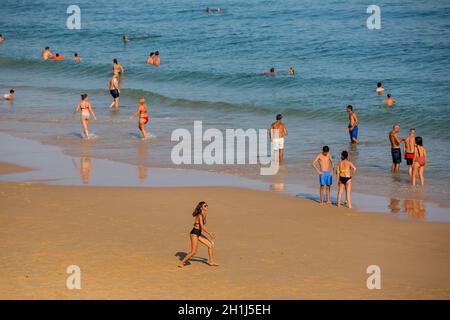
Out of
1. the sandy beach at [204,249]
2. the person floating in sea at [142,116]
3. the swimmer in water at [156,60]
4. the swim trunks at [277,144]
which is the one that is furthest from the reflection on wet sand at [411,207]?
the swimmer in water at [156,60]

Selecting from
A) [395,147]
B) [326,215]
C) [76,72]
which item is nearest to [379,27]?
[76,72]

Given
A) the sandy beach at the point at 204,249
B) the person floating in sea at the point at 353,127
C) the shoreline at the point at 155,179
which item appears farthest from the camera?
the person floating in sea at the point at 353,127

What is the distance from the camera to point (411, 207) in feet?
58.7

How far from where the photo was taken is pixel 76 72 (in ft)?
139

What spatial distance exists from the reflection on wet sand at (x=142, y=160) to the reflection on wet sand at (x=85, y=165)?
1.32 meters

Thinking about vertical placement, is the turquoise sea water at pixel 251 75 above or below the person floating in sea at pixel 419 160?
above

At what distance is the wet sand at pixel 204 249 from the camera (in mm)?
12492

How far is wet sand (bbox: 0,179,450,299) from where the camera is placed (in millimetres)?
12492

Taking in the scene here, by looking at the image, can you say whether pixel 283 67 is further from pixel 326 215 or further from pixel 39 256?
pixel 39 256

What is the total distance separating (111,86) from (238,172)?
11.4 m

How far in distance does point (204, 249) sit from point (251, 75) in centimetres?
2537

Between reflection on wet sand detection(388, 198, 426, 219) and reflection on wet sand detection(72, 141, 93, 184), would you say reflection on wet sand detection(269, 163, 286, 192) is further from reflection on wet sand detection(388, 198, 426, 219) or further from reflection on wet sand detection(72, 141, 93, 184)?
reflection on wet sand detection(72, 141, 93, 184)

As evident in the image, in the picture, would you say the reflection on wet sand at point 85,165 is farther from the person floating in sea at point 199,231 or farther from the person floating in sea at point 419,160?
the person floating in sea at point 419,160
